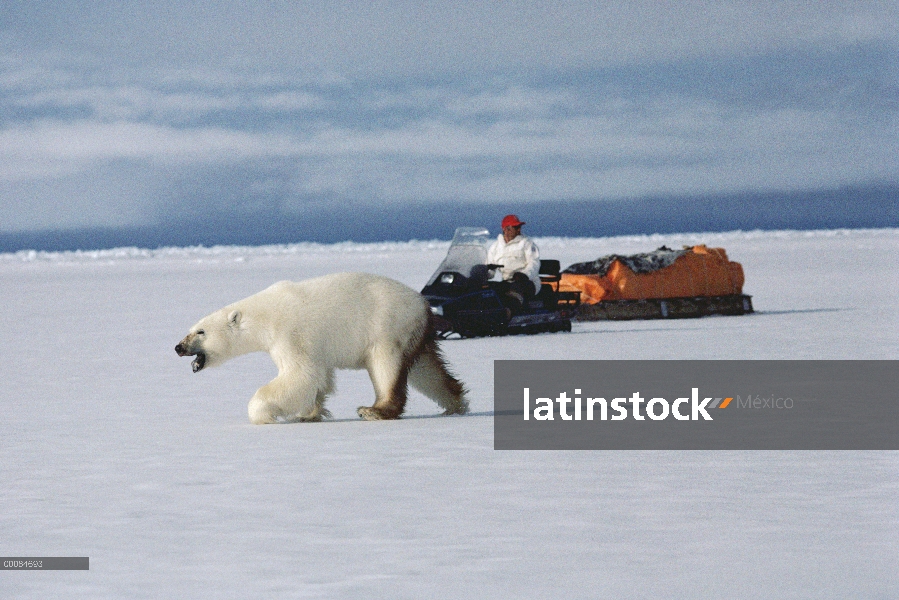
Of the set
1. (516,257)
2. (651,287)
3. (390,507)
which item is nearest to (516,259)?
(516,257)

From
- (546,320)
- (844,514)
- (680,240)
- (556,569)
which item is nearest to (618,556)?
(556,569)

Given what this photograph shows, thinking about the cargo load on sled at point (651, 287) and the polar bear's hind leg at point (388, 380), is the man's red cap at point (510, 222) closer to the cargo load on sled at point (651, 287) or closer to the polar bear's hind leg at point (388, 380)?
the cargo load on sled at point (651, 287)

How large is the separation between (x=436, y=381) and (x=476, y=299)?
18.3 ft

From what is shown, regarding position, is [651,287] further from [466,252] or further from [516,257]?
[466,252]

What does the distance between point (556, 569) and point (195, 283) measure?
24.1m

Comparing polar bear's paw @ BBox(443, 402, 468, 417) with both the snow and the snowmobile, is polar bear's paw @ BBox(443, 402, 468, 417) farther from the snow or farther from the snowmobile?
the snowmobile

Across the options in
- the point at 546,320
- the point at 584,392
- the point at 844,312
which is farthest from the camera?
the point at 844,312

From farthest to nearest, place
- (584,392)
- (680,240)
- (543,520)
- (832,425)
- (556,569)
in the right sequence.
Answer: (680,240) → (584,392) → (832,425) → (543,520) → (556,569)

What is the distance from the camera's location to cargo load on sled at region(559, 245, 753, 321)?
15531 mm

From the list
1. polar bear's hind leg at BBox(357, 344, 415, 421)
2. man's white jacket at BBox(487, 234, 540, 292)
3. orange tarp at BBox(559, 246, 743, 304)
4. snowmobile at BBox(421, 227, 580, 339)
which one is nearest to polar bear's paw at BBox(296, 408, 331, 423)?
polar bear's hind leg at BBox(357, 344, 415, 421)

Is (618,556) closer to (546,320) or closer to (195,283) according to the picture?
(546,320)

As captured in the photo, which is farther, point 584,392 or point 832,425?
point 584,392

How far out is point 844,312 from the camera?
1557cm

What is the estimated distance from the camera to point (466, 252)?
1302 centimetres
